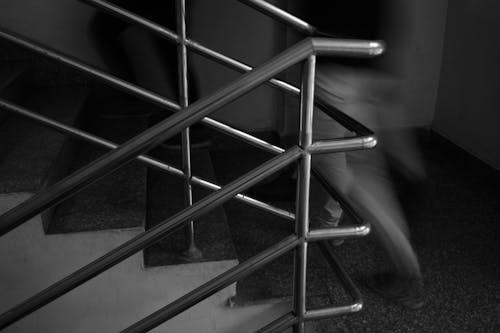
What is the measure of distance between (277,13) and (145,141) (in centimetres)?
64

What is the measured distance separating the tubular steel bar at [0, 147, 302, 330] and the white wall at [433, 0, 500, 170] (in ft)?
8.23

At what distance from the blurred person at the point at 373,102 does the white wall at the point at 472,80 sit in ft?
4.21

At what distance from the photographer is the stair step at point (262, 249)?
1523 millimetres

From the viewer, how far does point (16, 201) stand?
1.26m

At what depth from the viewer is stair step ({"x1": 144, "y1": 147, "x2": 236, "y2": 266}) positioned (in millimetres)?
1395

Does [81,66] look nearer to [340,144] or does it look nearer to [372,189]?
[340,144]

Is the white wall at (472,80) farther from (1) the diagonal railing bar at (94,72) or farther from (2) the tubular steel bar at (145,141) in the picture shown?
(2) the tubular steel bar at (145,141)

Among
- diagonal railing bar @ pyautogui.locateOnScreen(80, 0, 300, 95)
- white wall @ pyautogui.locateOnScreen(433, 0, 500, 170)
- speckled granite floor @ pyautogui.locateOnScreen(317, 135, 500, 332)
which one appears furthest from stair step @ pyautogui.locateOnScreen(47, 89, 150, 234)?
white wall @ pyautogui.locateOnScreen(433, 0, 500, 170)

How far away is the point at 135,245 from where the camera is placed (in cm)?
79

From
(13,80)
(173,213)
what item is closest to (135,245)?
(173,213)

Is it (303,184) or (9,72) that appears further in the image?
(9,72)

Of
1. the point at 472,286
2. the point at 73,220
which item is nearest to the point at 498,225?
the point at 472,286

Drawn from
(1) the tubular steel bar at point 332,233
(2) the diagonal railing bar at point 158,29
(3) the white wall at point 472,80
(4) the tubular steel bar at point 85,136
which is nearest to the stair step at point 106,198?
(4) the tubular steel bar at point 85,136

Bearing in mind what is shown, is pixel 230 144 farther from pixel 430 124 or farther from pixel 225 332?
pixel 225 332
